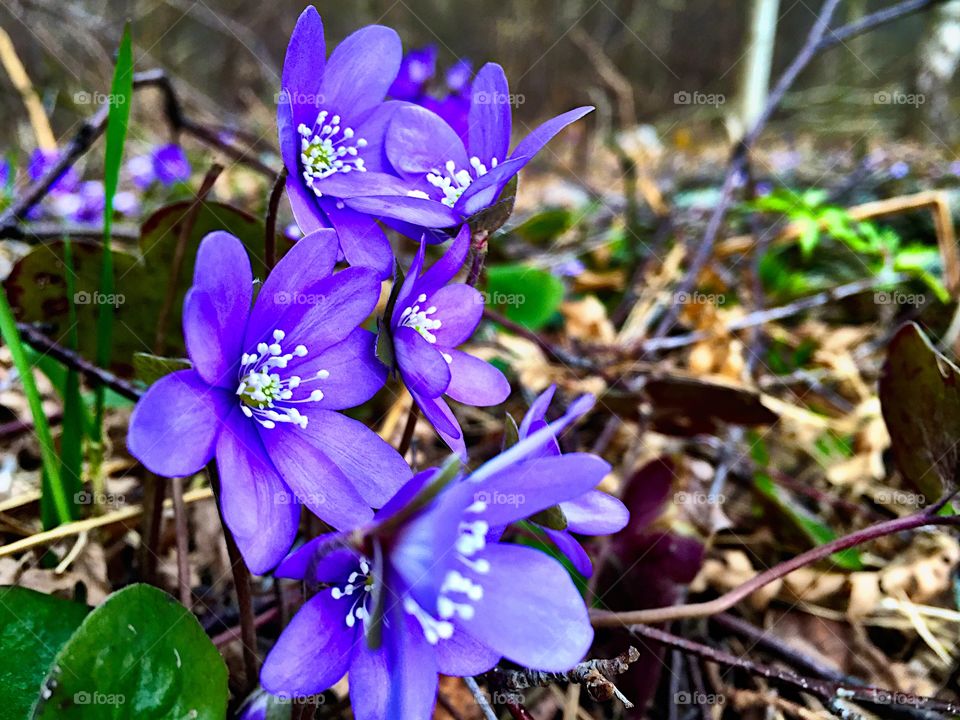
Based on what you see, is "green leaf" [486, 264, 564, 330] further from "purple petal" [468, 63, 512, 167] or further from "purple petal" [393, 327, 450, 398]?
"purple petal" [393, 327, 450, 398]

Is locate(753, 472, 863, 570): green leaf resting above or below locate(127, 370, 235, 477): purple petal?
below

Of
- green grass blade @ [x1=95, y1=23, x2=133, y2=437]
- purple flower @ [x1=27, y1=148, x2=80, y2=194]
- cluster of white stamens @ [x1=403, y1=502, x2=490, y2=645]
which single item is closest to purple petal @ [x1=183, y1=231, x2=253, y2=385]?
cluster of white stamens @ [x1=403, y1=502, x2=490, y2=645]

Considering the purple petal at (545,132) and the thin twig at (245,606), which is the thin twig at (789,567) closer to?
the thin twig at (245,606)

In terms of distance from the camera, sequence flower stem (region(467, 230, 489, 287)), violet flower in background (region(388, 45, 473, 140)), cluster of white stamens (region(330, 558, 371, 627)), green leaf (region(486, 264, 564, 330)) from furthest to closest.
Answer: green leaf (region(486, 264, 564, 330)) < violet flower in background (region(388, 45, 473, 140)) < flower stem (region(467, 230, 489, 287)) < cluster of white stamens (region(330, 558, 371, 627))

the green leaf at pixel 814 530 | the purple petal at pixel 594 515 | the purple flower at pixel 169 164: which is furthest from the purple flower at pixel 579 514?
the purple flower at pixel 169 164

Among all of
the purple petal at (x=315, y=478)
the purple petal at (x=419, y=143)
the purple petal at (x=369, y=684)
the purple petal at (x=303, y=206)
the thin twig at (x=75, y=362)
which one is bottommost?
the purple petal at (x=369, y=684)

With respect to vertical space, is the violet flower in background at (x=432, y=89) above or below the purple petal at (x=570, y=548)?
above

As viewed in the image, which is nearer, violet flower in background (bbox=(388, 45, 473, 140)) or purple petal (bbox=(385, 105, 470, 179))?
purple petal (bbox=(385, 105, 470, 179))
